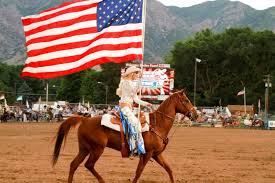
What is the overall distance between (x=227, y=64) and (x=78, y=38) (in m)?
77.8

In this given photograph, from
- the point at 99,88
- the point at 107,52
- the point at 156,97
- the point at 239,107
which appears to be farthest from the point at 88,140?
the point at 99,88

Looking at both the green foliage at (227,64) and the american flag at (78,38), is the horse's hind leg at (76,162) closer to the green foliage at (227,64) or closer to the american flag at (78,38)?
the american flag at (78,38)

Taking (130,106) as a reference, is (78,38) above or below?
above

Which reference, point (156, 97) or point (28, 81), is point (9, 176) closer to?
point (156, 97)

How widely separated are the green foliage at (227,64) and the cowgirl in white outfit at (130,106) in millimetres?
73469

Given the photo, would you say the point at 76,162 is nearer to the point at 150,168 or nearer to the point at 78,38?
the point at 78,38

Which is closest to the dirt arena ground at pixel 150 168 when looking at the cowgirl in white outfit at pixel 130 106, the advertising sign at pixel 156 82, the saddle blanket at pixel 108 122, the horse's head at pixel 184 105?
the cowgirl in white outfit at pixel 130 106

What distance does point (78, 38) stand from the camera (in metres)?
13.0

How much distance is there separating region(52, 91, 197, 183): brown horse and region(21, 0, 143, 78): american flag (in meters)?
1.28

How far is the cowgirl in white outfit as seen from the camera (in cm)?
1218

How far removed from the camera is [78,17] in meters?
13.1

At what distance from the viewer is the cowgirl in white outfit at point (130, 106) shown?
12.2m

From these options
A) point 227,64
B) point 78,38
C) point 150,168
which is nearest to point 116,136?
point 78,38

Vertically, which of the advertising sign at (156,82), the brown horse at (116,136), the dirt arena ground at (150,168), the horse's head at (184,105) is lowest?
the dirt arena ground at (150,168)
